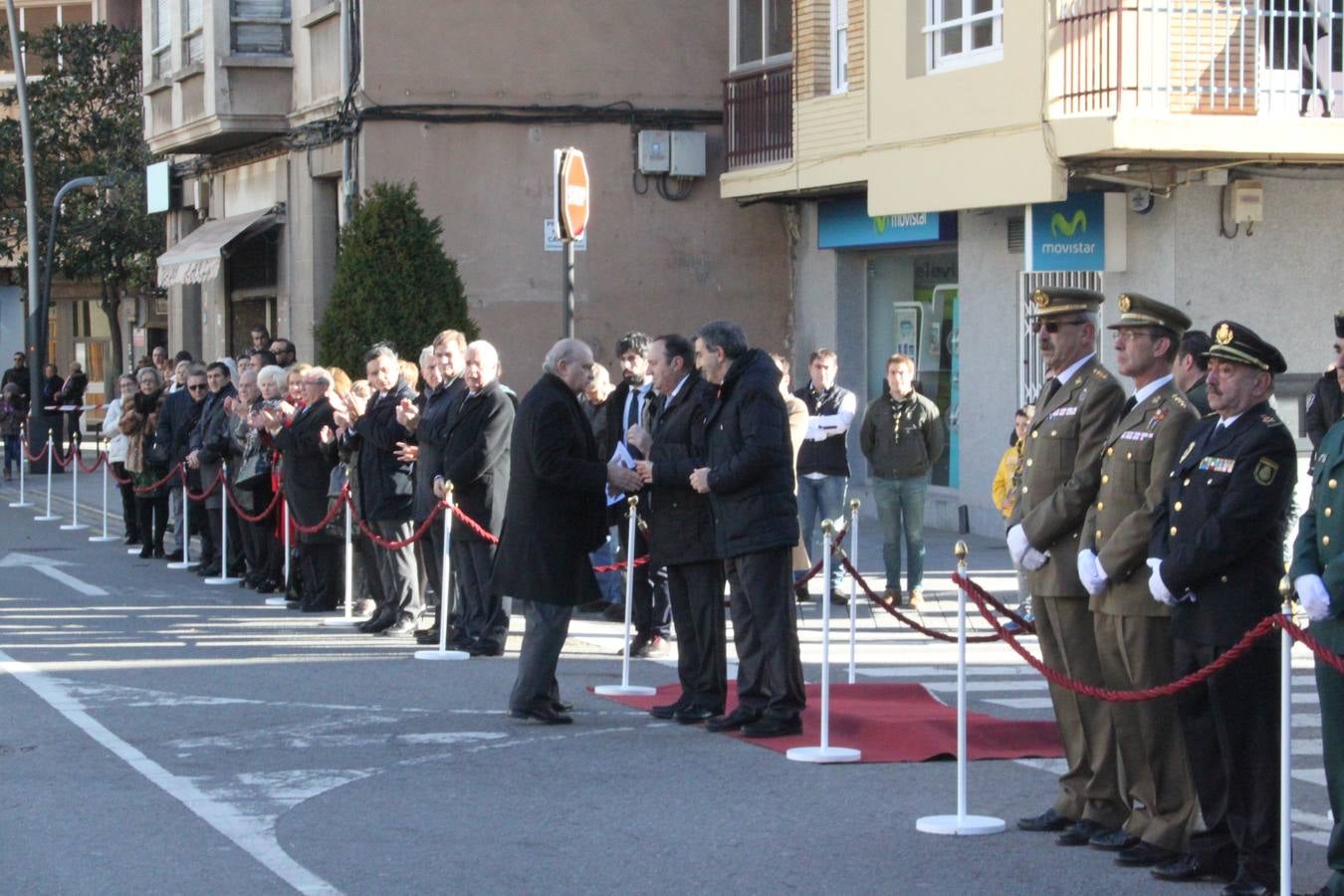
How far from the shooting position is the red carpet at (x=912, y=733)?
966 cm

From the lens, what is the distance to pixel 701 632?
1061cm

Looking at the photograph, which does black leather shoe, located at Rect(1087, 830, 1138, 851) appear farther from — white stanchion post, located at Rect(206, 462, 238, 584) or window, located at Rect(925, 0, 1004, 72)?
window, located at Rect(925, 0, 1004, 72)

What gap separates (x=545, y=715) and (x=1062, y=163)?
904cm

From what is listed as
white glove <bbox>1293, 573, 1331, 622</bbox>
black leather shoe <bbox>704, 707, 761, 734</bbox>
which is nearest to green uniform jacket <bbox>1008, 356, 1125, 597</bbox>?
white glove <bbox>1293, 573, 1331, 622</bbox>

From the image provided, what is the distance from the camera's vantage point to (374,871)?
23.9ft

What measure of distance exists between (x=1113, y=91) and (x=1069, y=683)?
34.9 ft

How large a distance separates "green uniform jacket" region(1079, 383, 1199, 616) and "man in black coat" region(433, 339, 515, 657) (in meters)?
6.00

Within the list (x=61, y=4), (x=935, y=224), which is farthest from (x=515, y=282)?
(x=61, y=4)

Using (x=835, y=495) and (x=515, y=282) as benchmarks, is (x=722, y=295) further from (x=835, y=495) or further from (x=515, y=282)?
(x=835, y=495)

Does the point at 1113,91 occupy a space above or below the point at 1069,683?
above

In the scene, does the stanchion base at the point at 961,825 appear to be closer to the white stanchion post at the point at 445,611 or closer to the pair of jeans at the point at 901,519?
the white stanchion post at the point at 445,611

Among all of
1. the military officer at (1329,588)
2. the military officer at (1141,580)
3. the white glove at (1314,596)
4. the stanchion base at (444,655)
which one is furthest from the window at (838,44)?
the white glove at (1314,596)

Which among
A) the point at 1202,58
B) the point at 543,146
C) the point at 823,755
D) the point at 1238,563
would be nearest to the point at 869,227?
the point at 543,146

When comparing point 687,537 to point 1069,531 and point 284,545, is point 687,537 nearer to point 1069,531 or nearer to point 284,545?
point 1069,531
